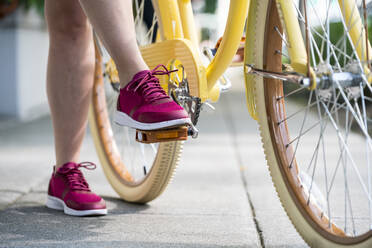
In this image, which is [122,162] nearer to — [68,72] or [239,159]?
[68,72]

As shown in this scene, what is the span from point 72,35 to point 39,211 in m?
0.56

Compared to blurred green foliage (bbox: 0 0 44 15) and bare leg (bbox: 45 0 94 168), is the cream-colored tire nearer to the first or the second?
bare leg (bbox: 45 0 94 168)

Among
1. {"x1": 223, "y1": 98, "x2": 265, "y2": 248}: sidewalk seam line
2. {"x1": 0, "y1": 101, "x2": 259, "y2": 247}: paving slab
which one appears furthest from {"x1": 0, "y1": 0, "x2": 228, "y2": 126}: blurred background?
{"x1": 0, "y1": 101, "x2": 259, "y2": 247}: paving slab

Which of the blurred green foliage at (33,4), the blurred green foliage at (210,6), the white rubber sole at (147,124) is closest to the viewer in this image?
the white rubber sole at (147,124)

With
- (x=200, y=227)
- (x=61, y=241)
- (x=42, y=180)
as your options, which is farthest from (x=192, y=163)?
(x=61, y=241)

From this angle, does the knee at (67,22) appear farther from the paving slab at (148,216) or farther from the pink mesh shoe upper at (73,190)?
the paving slab at (148,216)

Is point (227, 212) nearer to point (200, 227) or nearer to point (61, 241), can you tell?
point (200, 227)

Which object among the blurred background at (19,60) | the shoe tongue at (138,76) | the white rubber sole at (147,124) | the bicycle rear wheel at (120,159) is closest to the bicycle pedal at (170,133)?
the white rubber sole at (147,124)

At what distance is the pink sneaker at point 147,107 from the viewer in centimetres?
140

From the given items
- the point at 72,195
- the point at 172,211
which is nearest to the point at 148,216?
the point at 172,211

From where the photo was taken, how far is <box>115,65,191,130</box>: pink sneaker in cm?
140

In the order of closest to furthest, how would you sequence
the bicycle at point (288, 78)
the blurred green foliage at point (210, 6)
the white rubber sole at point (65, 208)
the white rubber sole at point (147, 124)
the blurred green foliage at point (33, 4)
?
the bicycle at point (288, 78)
the white rubber sole at point (147, 124)
the white rubber sole at point (65, 208)
the blurred green foliage at point (33, 4)
the blurred green foliage at point (210, 6)

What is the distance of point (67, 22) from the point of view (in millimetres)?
1772

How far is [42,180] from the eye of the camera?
2.45 metres
